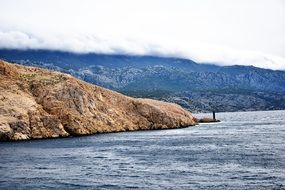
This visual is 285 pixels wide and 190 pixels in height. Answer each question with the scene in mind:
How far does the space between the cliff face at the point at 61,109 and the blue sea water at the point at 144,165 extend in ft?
45.9

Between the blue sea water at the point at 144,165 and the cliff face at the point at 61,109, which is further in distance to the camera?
the cliff face at the point at 61,109

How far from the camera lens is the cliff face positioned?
122 metres

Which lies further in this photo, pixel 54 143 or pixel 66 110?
pixel 66 110

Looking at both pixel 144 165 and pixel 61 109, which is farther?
pixel 61 109

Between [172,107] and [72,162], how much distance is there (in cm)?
A: 10386

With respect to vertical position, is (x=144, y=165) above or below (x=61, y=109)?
below

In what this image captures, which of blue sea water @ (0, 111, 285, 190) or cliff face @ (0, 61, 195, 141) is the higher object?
cliff face @ (0, 61, 195, 141)

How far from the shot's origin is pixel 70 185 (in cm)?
5766

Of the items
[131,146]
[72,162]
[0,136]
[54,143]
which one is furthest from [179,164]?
[0,136]

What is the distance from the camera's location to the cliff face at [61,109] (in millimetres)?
121562

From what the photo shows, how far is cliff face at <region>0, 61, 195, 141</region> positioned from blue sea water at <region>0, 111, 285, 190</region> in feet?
45.9

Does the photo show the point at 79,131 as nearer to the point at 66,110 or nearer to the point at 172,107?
the point at 66,110

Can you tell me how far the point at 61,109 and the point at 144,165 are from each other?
65.0 metres

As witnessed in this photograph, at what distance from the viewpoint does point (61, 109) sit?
437 feet
